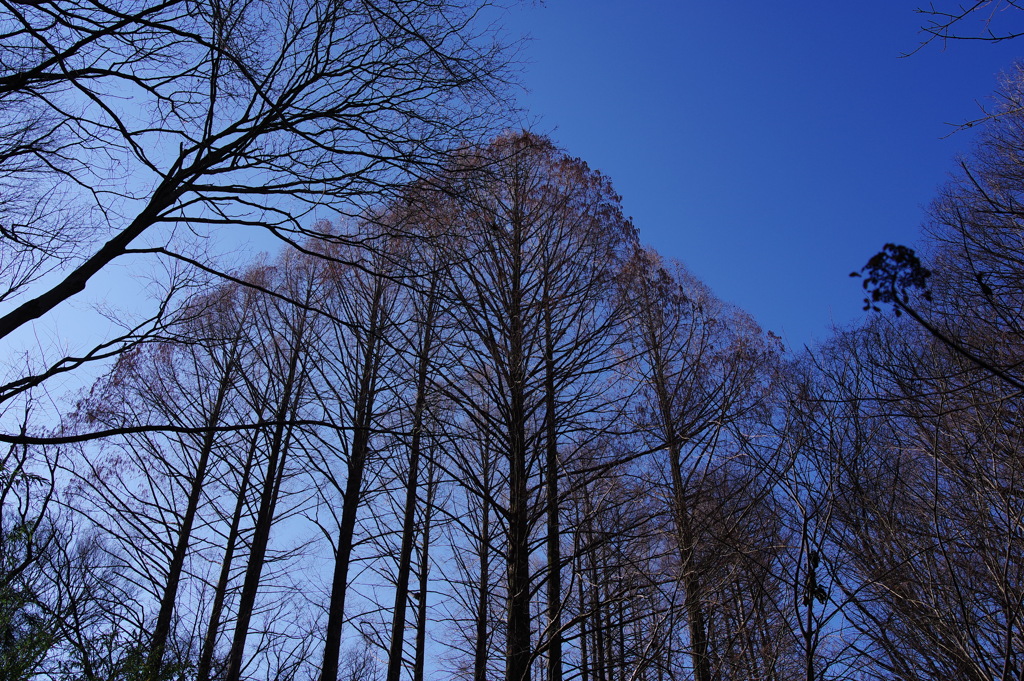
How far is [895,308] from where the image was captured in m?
1.57

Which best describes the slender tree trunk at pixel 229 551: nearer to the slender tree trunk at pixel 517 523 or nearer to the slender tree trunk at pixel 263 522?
the slender tree trunk at pixel 263 522

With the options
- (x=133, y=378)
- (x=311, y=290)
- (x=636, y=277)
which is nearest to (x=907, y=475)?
(x=636, y=277)

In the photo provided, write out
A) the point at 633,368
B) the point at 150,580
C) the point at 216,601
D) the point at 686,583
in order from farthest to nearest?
the point at 216,601 < the point at 150,580 < the point at 633,368 < the point at 686,583

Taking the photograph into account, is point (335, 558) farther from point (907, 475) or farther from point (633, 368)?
point (907, 475)

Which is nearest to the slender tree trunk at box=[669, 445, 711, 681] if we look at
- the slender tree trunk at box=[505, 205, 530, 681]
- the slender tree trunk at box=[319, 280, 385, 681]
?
the slender tree trunk at box=[505, 205, 530, 681]

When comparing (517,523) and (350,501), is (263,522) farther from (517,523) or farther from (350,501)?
(517,523)

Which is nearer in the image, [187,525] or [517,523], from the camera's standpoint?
[517,523]

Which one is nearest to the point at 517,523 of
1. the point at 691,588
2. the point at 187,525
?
the point at 691,588

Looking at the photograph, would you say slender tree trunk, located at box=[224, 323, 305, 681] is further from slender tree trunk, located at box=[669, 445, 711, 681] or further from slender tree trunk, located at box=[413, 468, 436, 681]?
slender tree trunk, located at box=[669, 445, 711, 681]

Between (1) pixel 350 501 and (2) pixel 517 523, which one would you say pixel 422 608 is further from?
(2) pixel 517 523

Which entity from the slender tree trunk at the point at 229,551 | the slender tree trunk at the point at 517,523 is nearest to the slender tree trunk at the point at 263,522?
the slender tree trunk at the point at 229,551

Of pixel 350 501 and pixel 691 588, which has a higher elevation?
pixel 350 501

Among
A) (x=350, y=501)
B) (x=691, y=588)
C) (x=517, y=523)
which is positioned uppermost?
(x=350, y=501)

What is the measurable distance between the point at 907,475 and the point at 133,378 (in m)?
10.1
